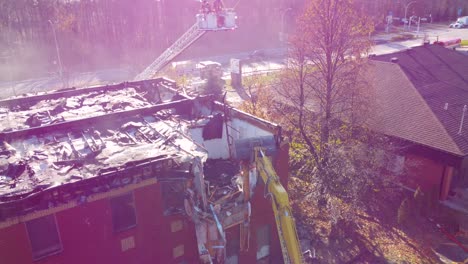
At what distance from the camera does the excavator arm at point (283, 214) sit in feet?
33.4

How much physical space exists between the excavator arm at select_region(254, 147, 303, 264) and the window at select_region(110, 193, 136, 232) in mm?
4244

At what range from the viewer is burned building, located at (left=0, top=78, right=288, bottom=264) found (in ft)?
32.3

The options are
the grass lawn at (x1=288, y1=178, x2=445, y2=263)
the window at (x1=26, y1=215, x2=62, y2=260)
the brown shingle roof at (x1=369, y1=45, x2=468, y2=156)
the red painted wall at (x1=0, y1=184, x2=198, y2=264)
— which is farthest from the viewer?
the brown shingle roof at (x1=369, y1=45, x2=468, y2=156)

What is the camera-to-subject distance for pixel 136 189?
36.1 feet

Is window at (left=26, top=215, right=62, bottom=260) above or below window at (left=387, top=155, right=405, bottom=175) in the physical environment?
above

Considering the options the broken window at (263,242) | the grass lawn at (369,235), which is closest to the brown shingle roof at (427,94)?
the grass lawn at (369,235)

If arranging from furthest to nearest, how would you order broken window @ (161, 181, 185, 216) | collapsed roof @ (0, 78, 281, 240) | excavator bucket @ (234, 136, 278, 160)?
broken window @ (161, 181, 185, 216)
excavator bucket @ (234, 136, 278, 160)
collapsed roof @ (0, 78, 281, 240)

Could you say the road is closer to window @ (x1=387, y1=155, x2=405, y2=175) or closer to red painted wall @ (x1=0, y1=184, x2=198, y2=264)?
window @ (x1=387, y1=155, x2=405, y2=175)

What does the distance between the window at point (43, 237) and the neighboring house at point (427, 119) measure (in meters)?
18.5

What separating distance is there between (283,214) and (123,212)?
16.2 ft

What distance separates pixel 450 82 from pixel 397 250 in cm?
1689

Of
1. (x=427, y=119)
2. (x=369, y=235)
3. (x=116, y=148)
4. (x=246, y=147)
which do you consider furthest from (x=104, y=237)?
(x=427, y=119)

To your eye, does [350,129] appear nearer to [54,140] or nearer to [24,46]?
[54,140]

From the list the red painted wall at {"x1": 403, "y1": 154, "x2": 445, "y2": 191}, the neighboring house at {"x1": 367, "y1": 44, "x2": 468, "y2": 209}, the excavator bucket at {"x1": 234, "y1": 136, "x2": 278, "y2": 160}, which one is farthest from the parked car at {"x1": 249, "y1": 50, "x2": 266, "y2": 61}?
the excavator bucket at {"x1": 234, "y1": 136, "x2": 278, "y2": 160}
